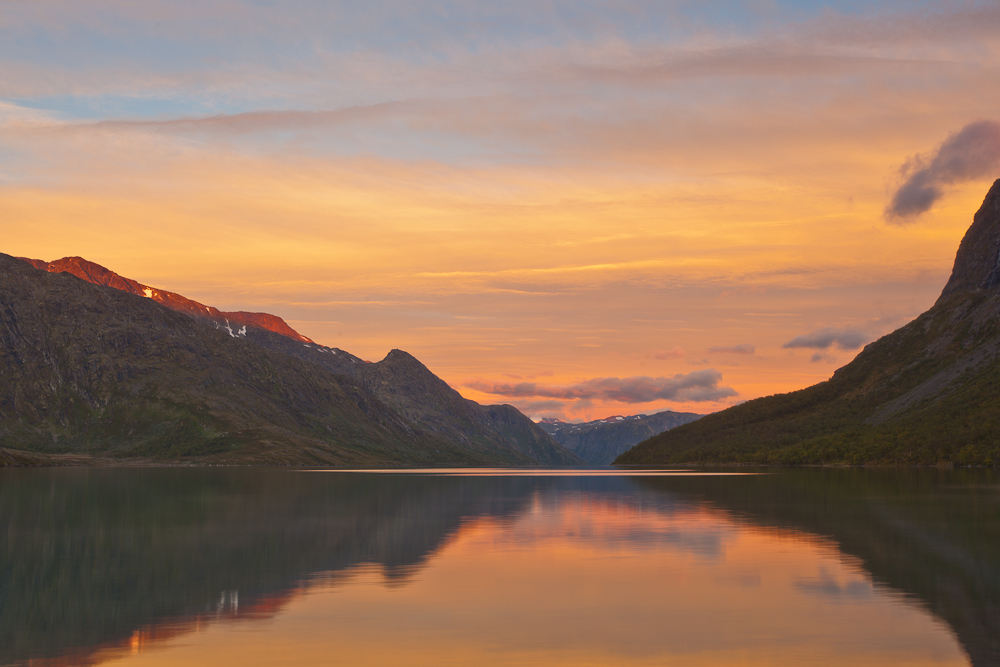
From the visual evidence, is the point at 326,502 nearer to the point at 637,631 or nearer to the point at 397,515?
the point at 397,515

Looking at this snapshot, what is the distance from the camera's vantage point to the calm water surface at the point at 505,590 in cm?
2989

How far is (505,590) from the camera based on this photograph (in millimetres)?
42719

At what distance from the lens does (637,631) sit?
108 feet

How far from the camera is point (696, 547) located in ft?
192

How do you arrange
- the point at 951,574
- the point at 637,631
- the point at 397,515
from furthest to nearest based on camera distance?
the point at 397,515
the point at 951,574
the point at 637,631

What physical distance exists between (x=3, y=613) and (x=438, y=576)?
2002cm

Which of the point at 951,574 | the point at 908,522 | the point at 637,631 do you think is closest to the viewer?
the point at 637,631

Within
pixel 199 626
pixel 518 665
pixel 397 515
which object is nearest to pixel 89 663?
pixel 199 626

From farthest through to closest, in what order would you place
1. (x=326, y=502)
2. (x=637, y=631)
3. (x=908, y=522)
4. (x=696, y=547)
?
(x=326, y=502) → (x=908, y=522) → (x=696, y=547) → (x=637, y=631)

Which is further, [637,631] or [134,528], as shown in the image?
[134,528]

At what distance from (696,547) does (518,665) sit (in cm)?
3338

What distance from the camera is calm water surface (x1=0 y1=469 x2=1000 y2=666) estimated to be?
29.9 m

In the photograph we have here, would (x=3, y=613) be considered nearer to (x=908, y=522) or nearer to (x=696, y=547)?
(x=696, y=547)

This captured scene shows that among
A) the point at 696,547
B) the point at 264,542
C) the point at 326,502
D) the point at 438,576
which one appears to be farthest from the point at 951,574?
the point at 326,502
